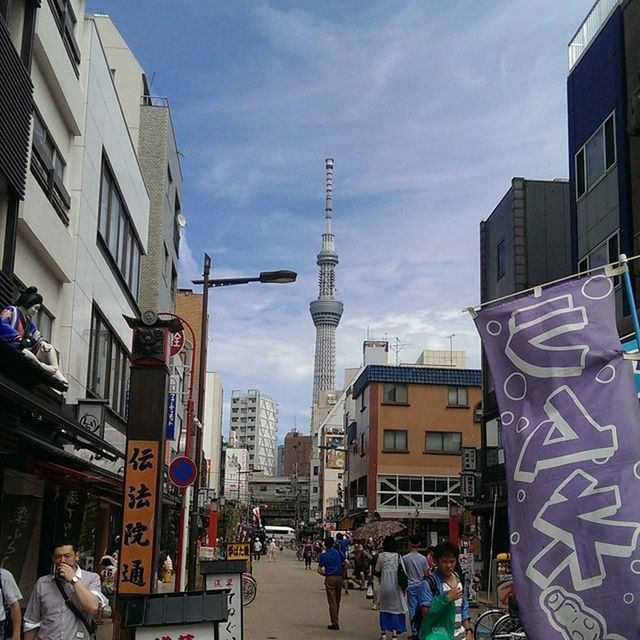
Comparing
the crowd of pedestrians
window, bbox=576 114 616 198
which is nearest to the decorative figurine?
the crowd of pedestrians

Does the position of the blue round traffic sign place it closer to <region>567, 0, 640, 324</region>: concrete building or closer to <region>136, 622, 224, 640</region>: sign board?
<region>136, 622, 224, 640</region>: sign board

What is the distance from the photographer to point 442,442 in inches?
2303

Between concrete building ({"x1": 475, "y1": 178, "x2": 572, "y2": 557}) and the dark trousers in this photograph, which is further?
concrete building ({"x1": 475, "y1": 178, "x2": 572, "y2": 557})

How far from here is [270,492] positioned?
15138 centimetres

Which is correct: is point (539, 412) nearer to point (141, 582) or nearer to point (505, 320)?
point (505, 320)

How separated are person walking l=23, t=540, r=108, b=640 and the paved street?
10001mm

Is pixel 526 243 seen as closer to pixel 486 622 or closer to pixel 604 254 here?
pixel 604 254

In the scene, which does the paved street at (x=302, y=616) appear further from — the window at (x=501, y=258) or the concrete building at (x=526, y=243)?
the window at (x=501, y=258)

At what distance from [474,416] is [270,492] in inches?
3828

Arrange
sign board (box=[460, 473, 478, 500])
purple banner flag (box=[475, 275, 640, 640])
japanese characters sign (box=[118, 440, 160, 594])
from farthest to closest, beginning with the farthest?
1. sign board (box=[460, 473, 478, 500])
2. japanese characters sign (box=[118, 440, 160, 594])
3. purple banner flag (box=[475, 275, 640, 640])

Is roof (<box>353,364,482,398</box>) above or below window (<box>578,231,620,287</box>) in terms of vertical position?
above

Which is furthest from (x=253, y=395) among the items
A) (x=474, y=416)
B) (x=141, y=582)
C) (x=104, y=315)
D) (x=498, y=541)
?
(x=141, y=582)

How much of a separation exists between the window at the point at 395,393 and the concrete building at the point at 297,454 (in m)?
107

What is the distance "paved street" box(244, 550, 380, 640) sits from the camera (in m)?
17.7
